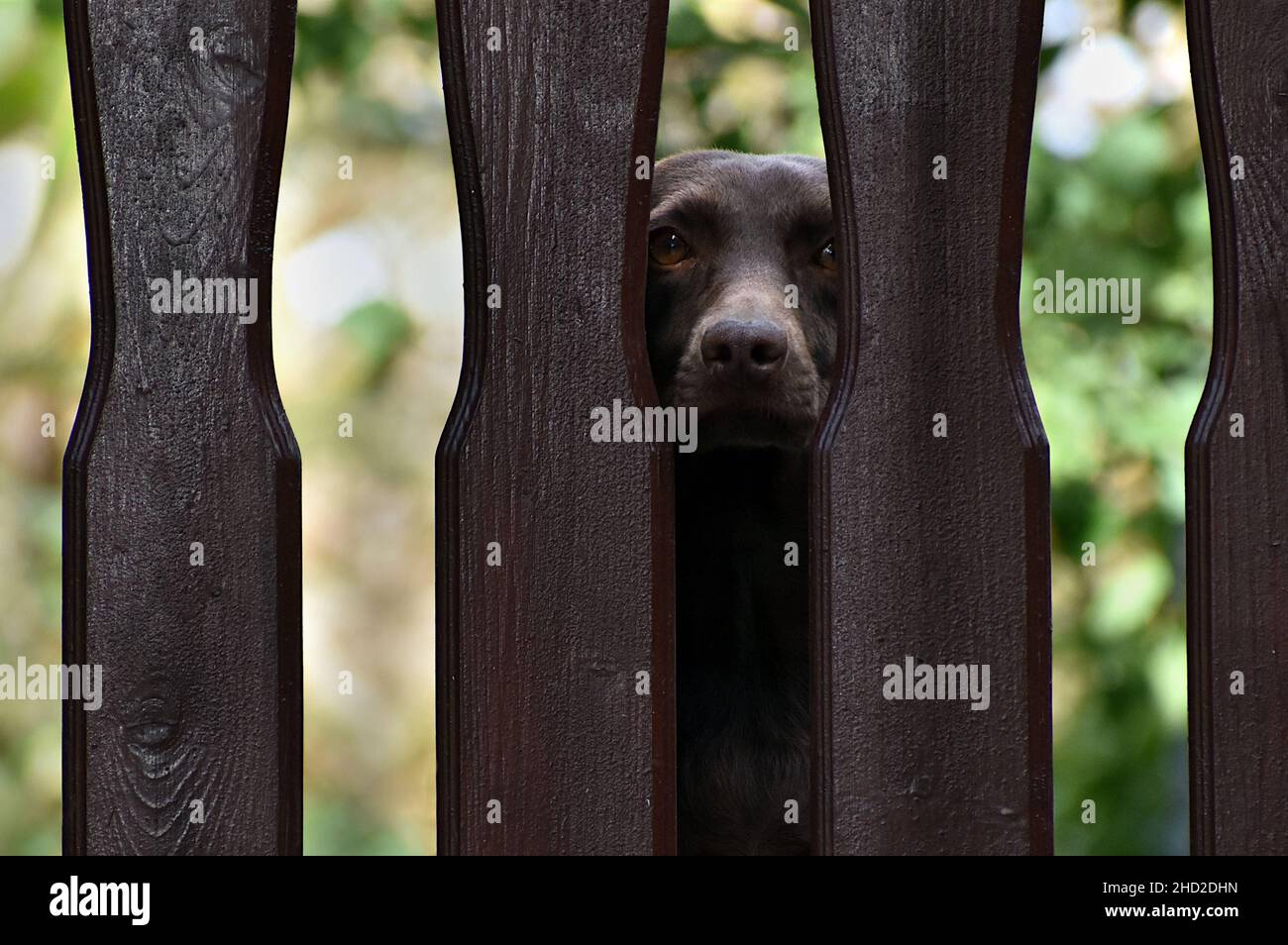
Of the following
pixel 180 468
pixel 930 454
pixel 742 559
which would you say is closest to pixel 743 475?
pixel 742 559

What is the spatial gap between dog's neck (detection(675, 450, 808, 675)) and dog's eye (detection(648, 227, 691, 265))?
415mm

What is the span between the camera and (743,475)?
2.53 metres

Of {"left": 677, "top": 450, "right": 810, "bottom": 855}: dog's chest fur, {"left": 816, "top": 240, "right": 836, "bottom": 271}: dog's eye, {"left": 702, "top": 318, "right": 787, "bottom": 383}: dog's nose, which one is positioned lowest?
{"left": 677, "top": 450, "right": 810, "bottom": 855}: dog's chest fur

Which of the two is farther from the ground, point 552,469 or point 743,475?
point 743,475

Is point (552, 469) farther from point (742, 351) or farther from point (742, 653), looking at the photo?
point (742, 653)

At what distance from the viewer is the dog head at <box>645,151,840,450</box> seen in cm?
228

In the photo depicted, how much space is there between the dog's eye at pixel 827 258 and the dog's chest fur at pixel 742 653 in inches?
16.2

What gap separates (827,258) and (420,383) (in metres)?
2.26

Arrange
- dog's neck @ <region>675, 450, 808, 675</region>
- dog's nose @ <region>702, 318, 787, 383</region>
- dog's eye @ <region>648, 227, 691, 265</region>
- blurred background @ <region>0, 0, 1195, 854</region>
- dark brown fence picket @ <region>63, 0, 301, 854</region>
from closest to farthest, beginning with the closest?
dark brown fence picket @ <region>63, 0, 301, 854</region> → dog's nose @ <region>702, 318, 787, 383</region> → dog's neck @ <region>675, 450, 808, 675</region> → dog's eye @ <region>648, 227, 691, 265</region> → blurred background @ <region>0, 0, 1195, 854</region>

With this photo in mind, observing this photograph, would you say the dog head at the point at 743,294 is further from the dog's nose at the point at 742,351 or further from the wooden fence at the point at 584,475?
the wooden fence at the point at 584,475

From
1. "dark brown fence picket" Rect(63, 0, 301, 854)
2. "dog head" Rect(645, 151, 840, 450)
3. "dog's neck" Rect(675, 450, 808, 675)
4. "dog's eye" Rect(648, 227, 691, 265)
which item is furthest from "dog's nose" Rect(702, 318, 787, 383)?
"dark brown fence picket" Rect(63, 0, 301, 854)

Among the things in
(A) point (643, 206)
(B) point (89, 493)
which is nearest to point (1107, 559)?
(A) point (643, 206)

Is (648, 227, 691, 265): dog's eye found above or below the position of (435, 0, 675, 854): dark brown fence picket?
above

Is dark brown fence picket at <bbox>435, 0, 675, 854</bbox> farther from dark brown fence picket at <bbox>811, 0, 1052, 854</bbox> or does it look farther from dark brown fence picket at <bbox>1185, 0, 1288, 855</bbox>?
dark brown fence picket at <bbox>1185, 0, 1288, 855</bbox>
